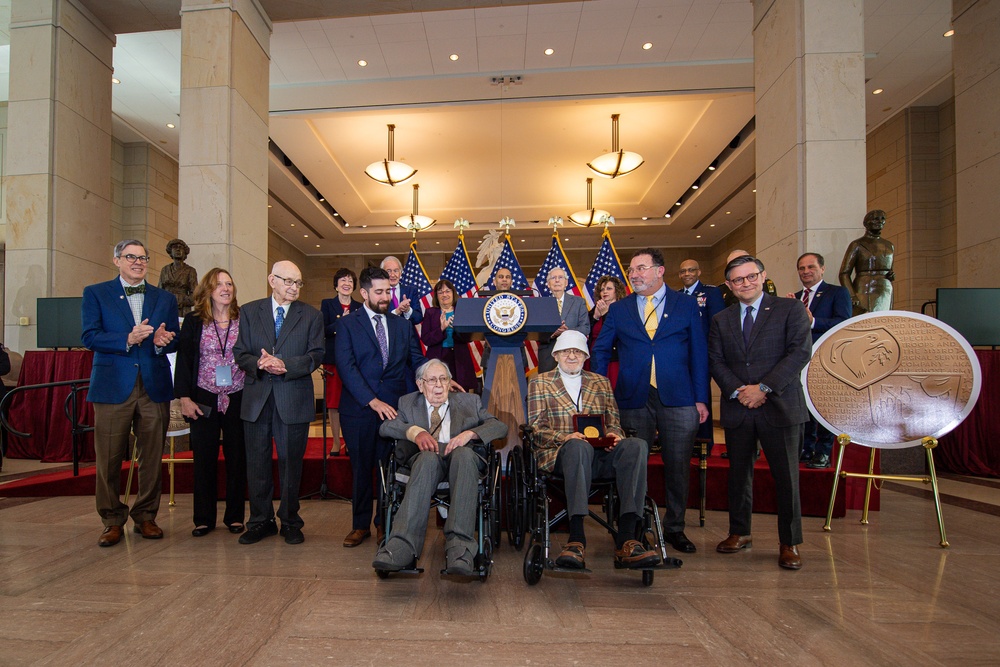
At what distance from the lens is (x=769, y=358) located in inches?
117

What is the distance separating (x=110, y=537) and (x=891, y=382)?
455 centimetres

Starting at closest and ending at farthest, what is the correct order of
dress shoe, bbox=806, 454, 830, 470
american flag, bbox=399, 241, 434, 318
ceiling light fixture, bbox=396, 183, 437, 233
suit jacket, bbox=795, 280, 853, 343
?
dress shoe, bbox=806, 454, 830, 470 → suit jacket, bbox=795, 280, 853, 343 → american flag, bbox=399, 241, 434, 318 → ceiling light fixture, bbox=396, 183, 437, 233

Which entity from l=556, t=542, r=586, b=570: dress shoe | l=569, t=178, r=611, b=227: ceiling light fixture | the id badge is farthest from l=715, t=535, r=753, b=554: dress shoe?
l=569, t=178, r=611, b=227: ceiling light fixture

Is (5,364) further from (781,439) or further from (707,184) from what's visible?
(707,184)

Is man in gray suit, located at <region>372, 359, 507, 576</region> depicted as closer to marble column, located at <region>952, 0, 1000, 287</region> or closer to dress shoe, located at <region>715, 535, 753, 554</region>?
dress shoe, located at <region>715, 535, 753, 554</region>

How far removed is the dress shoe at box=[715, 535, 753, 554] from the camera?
3059mm

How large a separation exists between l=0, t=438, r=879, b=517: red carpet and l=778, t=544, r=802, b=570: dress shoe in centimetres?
117

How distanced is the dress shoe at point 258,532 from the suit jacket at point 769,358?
2.64 meters

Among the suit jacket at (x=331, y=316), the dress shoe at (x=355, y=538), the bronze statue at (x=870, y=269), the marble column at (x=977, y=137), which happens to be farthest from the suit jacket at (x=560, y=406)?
the marble column at (x=977, y=137)

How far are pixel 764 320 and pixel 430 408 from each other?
1.81 m

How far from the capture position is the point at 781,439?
115 inches

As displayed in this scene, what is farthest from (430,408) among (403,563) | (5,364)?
(5,364)

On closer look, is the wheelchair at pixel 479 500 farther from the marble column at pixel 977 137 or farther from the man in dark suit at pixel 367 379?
the marble column at pixel 977 137

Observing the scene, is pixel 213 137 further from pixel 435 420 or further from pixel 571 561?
pixel 571 561
